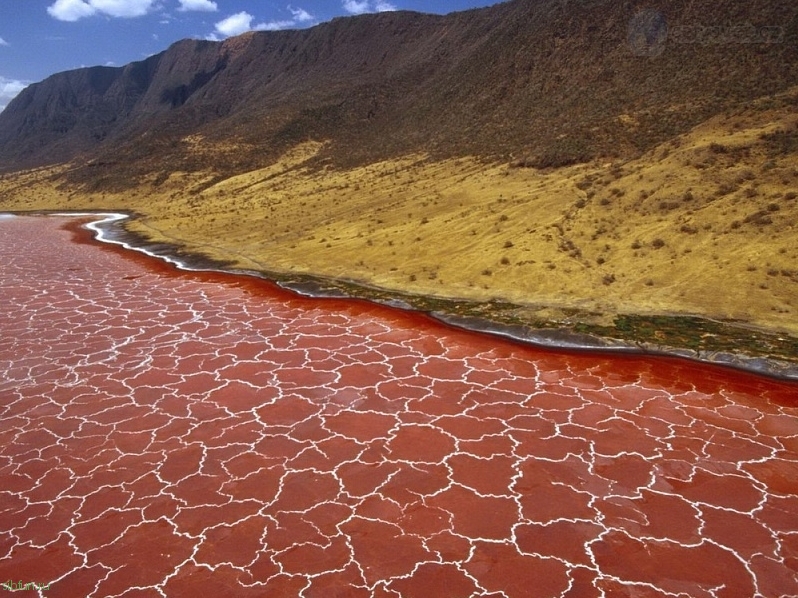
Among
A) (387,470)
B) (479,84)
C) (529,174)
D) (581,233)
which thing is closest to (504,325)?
(387,470)

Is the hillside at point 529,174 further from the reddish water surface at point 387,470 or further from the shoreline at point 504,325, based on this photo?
the reddish water surface at point 387,470

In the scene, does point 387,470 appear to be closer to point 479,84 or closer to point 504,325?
point 504,325

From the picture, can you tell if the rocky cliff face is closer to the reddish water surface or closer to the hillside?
the hillside

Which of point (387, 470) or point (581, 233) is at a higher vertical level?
point (581, 233)

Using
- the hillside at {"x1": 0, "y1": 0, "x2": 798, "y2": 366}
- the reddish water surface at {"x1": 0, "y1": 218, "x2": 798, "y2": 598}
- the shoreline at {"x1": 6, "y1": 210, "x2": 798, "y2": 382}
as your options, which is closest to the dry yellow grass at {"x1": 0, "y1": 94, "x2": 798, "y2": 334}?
the hillside at {"x1": 0, "y1": 0, "x2": 798, "y2": 366}

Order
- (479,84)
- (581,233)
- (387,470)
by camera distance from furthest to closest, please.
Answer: (479,84)
(581,233)
(387,470)

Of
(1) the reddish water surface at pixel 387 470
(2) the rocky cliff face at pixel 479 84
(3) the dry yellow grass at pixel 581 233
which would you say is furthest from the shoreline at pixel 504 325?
(2) the rocky cliff face at pixel 479 84
